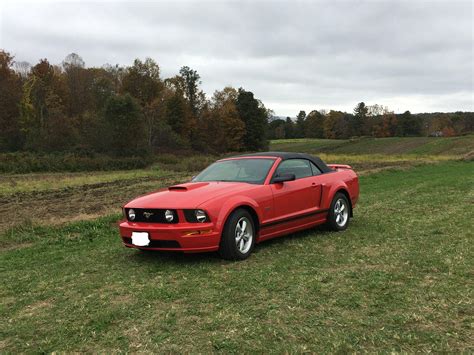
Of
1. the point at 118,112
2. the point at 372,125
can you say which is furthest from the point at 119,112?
the point at 372,125

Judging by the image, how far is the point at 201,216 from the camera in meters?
6.11

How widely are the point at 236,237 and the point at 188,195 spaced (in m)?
0.88

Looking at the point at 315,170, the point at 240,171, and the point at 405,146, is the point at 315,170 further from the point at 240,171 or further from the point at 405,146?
the point at 405,146

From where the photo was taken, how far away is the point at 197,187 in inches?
273

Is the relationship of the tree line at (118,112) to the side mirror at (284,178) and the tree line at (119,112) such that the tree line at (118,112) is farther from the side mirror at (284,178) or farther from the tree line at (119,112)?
the side mirror at (284,178)

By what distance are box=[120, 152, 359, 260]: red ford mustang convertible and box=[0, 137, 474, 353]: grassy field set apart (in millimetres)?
303

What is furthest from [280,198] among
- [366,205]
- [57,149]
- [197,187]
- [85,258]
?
[57,149]

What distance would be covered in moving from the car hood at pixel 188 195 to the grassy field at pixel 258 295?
2.69 feet

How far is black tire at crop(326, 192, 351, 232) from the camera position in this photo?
8.30m

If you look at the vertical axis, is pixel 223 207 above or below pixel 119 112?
below

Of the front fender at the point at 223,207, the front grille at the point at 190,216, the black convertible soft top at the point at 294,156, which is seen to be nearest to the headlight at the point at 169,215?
the front grille at the point at 190,216

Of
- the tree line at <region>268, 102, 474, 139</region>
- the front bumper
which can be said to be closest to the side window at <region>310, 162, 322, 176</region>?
the front bumper

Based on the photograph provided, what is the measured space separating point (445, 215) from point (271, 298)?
20.8ft

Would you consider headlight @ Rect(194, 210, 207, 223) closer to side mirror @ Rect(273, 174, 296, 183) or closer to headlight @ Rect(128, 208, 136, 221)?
headlight @ Rect(128, 208, 136, 221)
